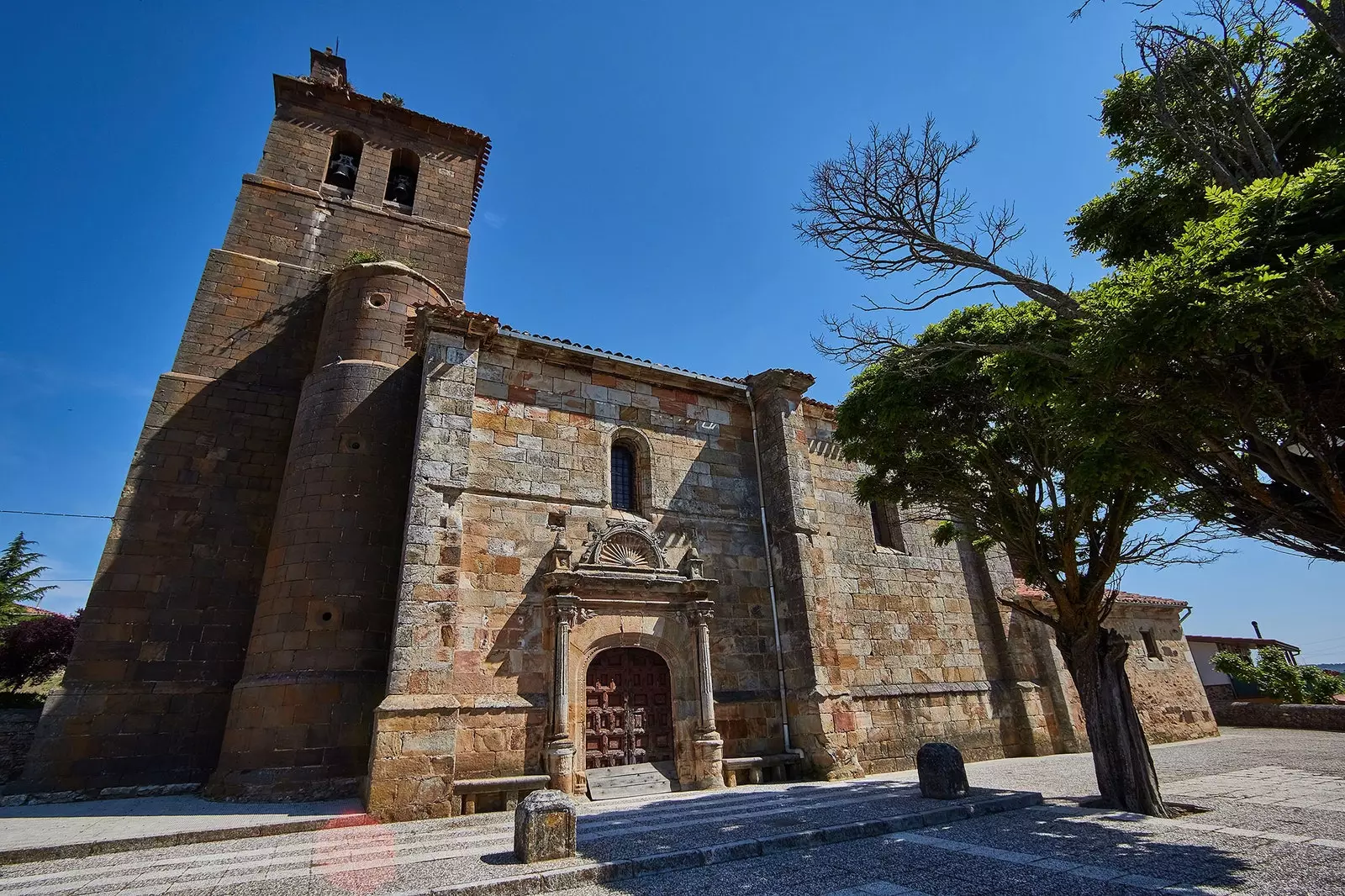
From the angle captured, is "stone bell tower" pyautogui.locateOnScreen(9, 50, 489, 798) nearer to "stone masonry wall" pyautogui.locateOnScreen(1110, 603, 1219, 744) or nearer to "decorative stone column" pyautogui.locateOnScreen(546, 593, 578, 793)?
"decorative stone column" pyautogui.locateOnScreen(546, 593, 578, 793)

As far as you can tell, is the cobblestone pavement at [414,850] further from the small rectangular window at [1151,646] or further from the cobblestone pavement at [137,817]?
the small rectangular window at [1151,646]

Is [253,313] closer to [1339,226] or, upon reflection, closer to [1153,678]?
[1339,226]

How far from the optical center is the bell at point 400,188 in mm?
16953

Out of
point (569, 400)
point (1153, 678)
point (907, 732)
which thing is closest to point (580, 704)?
point (569, 400)

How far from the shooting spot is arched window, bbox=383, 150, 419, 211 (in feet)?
55.5

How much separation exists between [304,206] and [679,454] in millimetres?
11127

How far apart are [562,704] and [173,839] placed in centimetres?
455

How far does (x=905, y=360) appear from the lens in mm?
7484

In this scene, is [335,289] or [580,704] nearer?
[580,704]

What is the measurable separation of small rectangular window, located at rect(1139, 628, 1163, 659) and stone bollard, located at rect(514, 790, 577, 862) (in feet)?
59.4

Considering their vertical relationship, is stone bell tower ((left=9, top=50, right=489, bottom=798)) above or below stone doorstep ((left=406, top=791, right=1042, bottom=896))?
above

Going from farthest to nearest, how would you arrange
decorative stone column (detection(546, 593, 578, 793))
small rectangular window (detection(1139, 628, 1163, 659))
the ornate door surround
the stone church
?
small rectangular window (detection(1139, 628, 1163, 659)), the ornate door surround, the stone church, decorative stone column (detection(546, 593, 578, 793))

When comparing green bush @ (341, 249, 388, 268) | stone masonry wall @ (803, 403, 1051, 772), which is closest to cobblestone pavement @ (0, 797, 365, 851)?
stone masonry wall @ (803, 403, 1051, 772)

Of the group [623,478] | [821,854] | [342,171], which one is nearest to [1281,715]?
[821,854]
